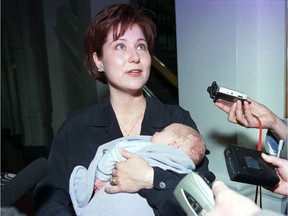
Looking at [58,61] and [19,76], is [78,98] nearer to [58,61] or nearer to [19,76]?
[58,61]

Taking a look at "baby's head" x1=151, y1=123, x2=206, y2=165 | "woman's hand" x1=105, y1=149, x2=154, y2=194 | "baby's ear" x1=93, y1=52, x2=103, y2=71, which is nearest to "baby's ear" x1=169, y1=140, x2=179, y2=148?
"baby's head" x1=151, y1=123, x2=206, y2=165

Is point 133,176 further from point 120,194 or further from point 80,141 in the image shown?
point 80,141

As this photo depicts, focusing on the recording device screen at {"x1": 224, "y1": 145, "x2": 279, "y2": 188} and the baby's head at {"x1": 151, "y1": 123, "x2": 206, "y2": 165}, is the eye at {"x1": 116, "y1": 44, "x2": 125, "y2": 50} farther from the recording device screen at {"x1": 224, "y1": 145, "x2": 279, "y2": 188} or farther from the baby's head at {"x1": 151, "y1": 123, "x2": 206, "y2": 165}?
the recording device screen at {"x1": 224, "y1": 145, "x2": 279, "y2": 188}

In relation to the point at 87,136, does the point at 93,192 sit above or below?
below

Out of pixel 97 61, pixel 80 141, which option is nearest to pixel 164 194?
pixel 80 141

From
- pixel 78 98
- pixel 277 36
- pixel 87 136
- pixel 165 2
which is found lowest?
pixel 78 98

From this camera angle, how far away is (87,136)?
114 centimetres

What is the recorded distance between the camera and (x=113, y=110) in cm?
121

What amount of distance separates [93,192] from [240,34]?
1033mm

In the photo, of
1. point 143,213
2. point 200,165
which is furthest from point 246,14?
point 143,213

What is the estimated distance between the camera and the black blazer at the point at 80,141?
1.05m

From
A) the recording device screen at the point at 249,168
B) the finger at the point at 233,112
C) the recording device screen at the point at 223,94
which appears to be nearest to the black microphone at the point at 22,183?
the recording device screen at the point at 249,168

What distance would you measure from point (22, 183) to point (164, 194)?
0.46 m

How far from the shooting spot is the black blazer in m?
1.05
